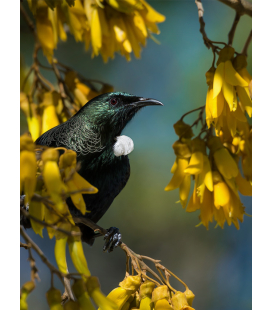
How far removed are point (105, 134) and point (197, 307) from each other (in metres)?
0.58

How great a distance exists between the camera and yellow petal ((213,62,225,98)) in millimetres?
944

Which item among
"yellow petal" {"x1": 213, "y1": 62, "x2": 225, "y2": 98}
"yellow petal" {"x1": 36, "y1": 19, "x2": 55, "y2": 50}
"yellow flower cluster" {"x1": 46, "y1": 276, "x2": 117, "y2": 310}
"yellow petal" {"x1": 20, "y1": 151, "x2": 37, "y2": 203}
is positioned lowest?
"yellow flower cluster" {"x1": 46, "y1": 276, "x2": 117, "y2": 310}

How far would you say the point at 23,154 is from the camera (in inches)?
25.3

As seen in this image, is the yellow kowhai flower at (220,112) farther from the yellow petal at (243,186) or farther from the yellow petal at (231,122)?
the yellow petal at (243,186)

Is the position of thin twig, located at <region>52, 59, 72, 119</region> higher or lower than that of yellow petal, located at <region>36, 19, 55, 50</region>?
lower

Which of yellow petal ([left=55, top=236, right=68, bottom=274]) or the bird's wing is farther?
the bird's wing

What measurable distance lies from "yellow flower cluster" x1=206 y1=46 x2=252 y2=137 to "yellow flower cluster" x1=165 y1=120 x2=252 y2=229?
9cm

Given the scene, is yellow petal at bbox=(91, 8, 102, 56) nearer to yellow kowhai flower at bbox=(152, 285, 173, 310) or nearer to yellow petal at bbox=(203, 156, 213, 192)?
yellow petal at bbox=(203, 156, 213, 192)

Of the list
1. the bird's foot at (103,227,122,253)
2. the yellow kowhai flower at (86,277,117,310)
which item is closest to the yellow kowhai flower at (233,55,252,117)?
the bird's foot at (103,227,122,253)

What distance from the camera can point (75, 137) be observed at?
3.24 ft

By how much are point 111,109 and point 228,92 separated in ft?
1.08
